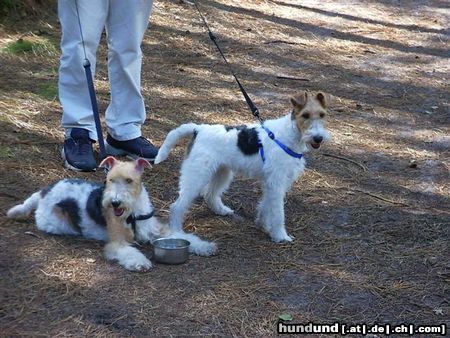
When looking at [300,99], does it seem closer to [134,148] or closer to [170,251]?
[170,251]

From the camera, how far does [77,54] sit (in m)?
5.78

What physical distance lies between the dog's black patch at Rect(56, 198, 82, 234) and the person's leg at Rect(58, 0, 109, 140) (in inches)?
56.1

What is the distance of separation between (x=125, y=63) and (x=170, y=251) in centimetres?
235

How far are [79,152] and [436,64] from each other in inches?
282

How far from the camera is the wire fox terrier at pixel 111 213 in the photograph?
174 inches

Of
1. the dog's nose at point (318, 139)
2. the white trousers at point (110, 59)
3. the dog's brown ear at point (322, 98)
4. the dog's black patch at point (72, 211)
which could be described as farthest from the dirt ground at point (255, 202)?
the dog's brown ear at point (322, 98)

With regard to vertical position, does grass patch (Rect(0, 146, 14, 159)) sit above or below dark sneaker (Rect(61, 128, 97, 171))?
below

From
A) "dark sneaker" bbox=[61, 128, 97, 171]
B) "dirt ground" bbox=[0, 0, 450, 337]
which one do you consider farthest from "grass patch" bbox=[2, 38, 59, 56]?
"dark sneaker" bbox=[61, 128, 97, 171]

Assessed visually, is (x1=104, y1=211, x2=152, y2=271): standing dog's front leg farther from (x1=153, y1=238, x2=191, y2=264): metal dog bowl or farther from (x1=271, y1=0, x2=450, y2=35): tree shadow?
(x1=271, y1=0, x2=450, y2=35): tree shadow

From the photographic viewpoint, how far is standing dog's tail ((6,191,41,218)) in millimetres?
4828

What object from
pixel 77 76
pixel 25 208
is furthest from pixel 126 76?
pixel 25 208

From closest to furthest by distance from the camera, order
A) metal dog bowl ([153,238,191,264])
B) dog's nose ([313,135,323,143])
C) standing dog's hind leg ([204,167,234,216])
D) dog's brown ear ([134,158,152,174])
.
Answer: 1. metal dog bowl ([153,238,191,264])
2. dog's brown ear ([134,158,152,174])
3. dog's nose ([313,135,323,143])
4. standing dog's hind leg ([204,167,234,216])

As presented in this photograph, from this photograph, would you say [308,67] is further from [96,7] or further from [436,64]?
[96,7]

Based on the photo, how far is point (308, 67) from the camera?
33.3 ft
